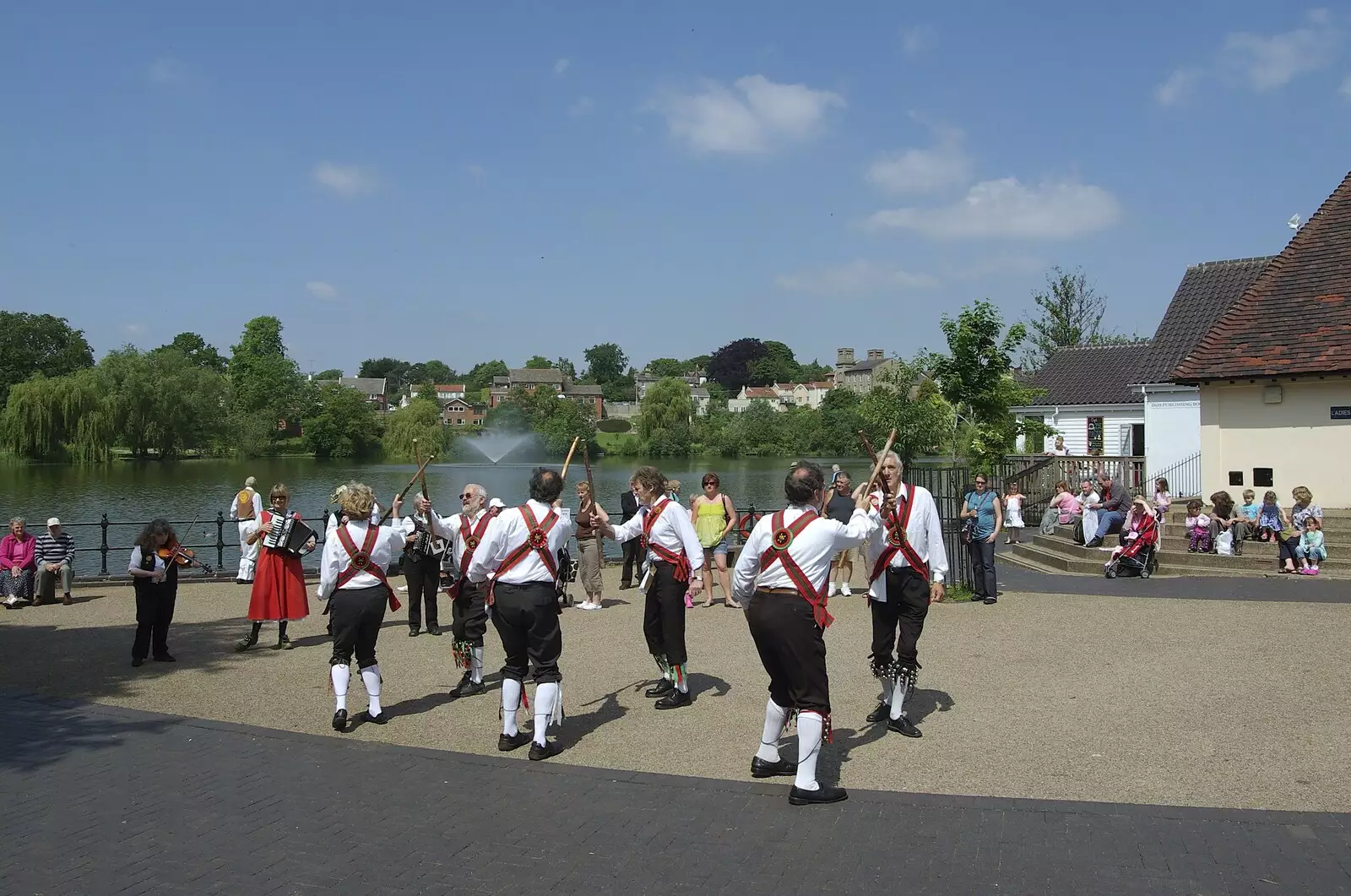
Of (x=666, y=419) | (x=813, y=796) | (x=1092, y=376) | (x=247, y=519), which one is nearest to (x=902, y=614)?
(x=813, y=796)

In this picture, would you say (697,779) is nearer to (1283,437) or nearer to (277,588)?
(277,588)

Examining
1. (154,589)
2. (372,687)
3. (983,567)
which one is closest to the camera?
(372,687)

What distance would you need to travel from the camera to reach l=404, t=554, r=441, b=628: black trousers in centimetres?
1231

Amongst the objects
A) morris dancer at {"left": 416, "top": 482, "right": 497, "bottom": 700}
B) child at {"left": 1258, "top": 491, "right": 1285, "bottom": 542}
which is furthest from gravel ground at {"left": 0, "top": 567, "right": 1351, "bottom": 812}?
child at {"left": 1258, "top": 491, "right": 1285, "bottom": 542}

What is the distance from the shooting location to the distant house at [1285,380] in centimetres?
1823

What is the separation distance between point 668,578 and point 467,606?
74.8 inches

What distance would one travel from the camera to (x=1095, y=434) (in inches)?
1426

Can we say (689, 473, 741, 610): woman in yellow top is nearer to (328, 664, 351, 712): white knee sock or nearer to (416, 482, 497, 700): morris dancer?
(416, 482, 497, 700): morris dancer

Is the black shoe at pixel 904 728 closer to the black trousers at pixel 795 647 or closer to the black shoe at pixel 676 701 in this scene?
the black trousers at pixel 795 647

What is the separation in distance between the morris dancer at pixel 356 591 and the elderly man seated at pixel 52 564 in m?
9.50

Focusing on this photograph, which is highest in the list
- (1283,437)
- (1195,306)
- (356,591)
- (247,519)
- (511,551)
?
(1195,306)

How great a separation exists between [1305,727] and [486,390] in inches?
6127

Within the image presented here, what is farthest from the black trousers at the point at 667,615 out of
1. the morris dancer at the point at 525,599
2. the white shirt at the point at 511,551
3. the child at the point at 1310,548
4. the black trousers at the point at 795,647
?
the child at the point at 1310,548

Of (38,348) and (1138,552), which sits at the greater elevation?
(38,348)
